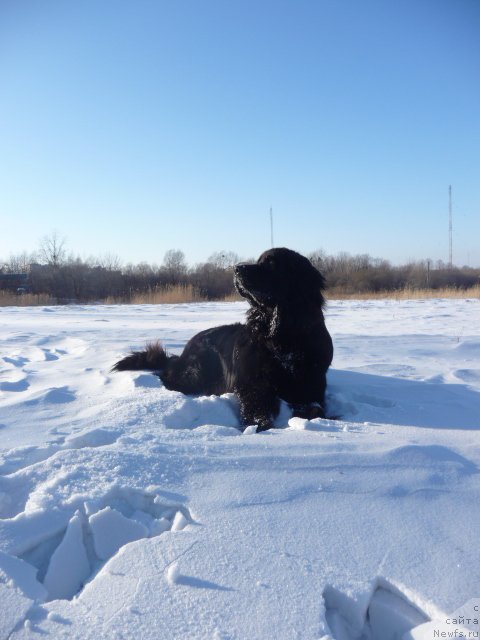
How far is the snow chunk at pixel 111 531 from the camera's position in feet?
4.84

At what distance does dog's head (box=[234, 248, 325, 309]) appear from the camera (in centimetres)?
362

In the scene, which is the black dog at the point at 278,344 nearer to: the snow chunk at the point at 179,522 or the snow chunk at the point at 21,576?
the snow chunk at the point at 179,522

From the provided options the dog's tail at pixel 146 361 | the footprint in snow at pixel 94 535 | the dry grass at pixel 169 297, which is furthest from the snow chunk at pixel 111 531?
the dry grass at pixel 169 297

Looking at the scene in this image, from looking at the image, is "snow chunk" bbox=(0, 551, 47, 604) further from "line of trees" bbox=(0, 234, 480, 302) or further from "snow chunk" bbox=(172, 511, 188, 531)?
"line of trees" bbox=(0, 234, 480, 302)

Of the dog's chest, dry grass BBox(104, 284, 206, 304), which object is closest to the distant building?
dry grass BBox(104, 284, 206, 304)

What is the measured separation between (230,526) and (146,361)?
9.96 feet

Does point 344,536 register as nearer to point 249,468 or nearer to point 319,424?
point 249,468

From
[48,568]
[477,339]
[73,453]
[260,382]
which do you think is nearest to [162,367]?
[260,382]

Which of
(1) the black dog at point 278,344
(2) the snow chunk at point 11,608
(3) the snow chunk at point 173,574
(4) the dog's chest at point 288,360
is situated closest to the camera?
(2) the snow chunk at point 11,608

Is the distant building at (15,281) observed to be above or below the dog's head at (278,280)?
above

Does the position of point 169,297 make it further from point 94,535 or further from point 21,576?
point 21,576

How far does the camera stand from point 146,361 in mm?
4422

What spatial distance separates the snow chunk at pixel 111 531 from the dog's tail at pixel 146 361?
276cm

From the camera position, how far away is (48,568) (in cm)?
139
